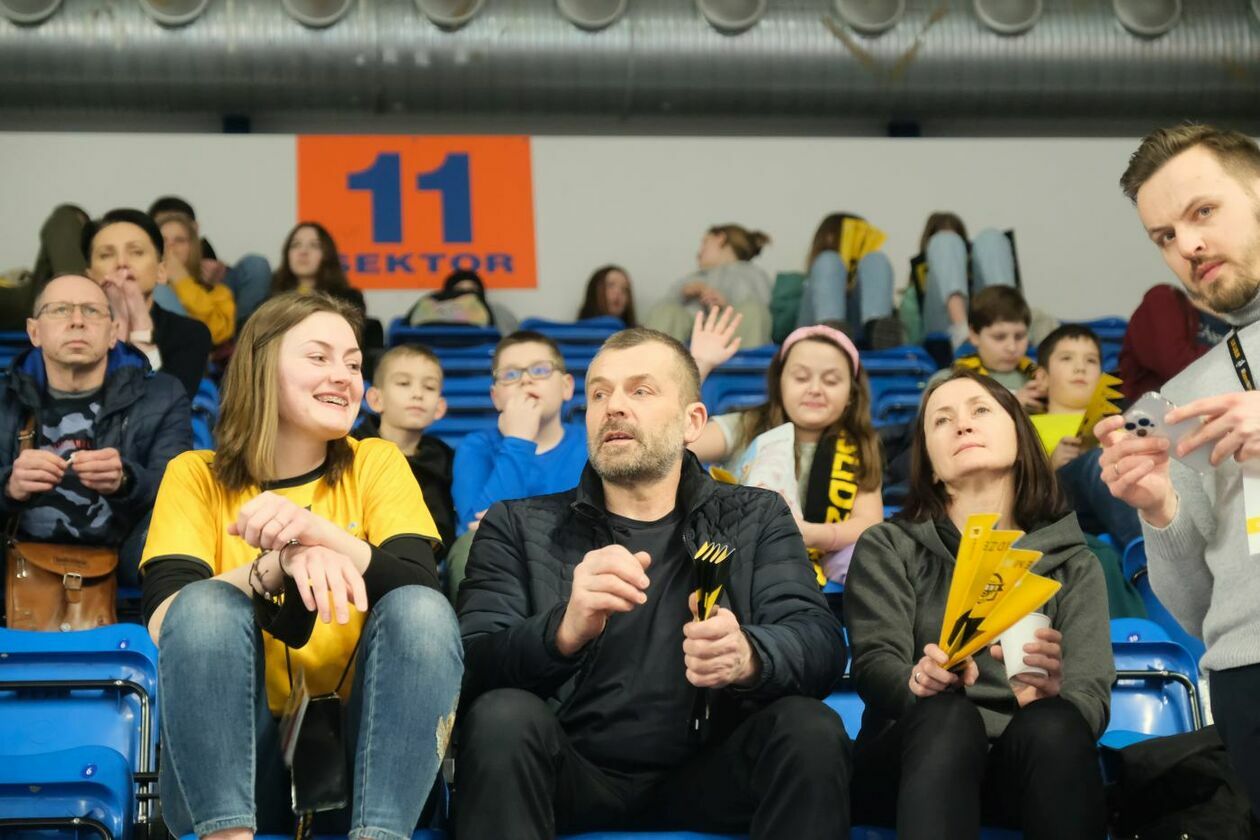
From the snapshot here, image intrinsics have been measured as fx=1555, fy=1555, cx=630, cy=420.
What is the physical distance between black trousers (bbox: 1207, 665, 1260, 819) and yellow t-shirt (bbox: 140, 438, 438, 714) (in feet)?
3.44

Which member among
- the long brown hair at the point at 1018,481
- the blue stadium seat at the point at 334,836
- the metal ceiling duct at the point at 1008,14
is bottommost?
the blue stadium seat at the point at 334,836

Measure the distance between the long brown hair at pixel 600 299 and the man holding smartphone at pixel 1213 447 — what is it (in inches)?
156

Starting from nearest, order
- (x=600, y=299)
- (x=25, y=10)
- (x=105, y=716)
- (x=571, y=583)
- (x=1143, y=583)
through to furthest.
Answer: (x=571, y=583)
(x=105, y=716)
(x=1143, y=583)
(x=600, y=299)
(x=25, y=10)

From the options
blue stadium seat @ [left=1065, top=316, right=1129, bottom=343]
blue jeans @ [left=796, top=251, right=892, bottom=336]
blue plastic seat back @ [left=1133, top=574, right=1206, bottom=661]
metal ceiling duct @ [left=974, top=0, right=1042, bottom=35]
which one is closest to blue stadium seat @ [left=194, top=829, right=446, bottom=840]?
blue plastic seat back @ [left=1133, top=574, right=1206, bottom=661]

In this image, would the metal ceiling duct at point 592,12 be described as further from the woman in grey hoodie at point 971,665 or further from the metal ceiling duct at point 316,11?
the woman in grey hoodie at point 971,665

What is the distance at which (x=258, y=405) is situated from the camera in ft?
7.13

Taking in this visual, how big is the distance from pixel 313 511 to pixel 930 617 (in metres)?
0.91

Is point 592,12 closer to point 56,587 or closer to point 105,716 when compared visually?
point 56,587

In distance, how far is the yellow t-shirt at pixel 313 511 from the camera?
2.07 m

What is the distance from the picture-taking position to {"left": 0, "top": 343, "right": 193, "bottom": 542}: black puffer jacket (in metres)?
3.16

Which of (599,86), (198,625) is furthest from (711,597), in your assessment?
(599,86)

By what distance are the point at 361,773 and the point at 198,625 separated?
0.26 m

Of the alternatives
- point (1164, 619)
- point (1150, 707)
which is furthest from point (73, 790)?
point (1164, 619)

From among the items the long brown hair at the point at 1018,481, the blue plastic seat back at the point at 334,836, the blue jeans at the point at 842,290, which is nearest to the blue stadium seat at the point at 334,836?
the blue plastic seat back at the point at 334,836
